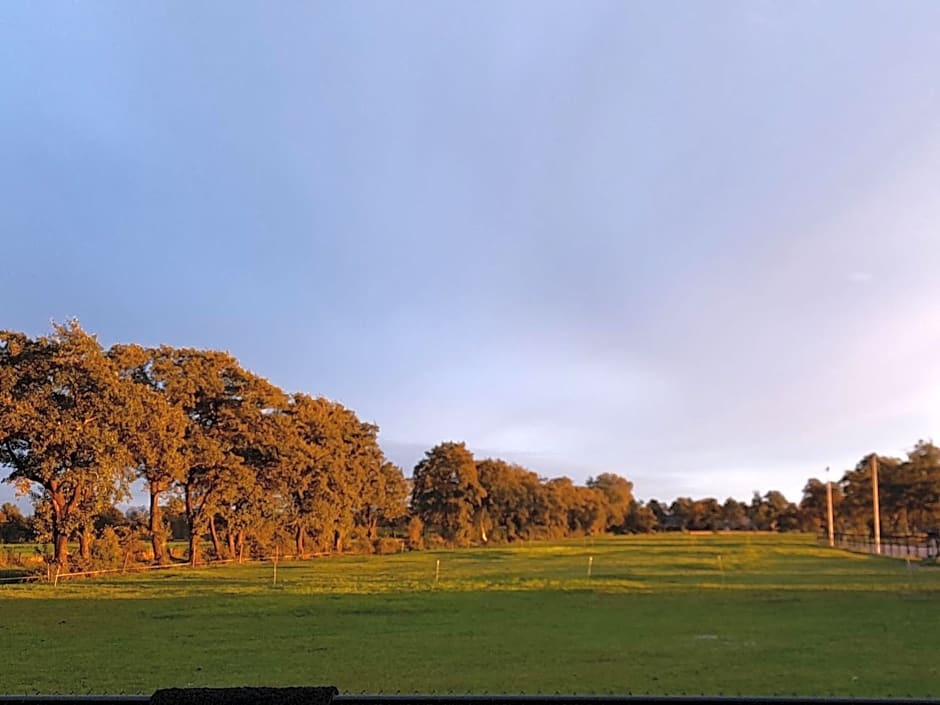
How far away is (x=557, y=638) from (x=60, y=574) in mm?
7440

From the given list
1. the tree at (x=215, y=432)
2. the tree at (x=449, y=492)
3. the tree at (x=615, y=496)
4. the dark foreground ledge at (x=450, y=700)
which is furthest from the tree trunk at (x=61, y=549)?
the tree at (x=615, y=496)

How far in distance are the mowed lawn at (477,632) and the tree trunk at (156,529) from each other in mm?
1164

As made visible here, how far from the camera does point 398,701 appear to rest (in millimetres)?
1821

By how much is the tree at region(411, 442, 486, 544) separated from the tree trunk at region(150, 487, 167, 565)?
13.3 meters

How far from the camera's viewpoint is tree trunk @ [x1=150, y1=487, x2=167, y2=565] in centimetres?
1491

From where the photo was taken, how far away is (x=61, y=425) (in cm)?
1213

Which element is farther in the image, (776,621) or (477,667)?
(776,621)

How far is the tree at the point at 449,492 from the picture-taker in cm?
2867

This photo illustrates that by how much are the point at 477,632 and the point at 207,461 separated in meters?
8.33

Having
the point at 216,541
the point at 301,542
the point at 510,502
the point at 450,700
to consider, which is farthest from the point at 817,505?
the point at 450,700

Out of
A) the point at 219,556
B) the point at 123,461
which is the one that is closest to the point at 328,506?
the point at 219,556

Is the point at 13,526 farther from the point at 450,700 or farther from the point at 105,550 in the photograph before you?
the point at 450,700

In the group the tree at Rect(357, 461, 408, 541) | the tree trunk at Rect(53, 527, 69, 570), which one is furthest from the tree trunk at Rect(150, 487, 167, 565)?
the tree at Rect(357, 461, 408, 541)

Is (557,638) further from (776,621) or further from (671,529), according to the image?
(671,529)
